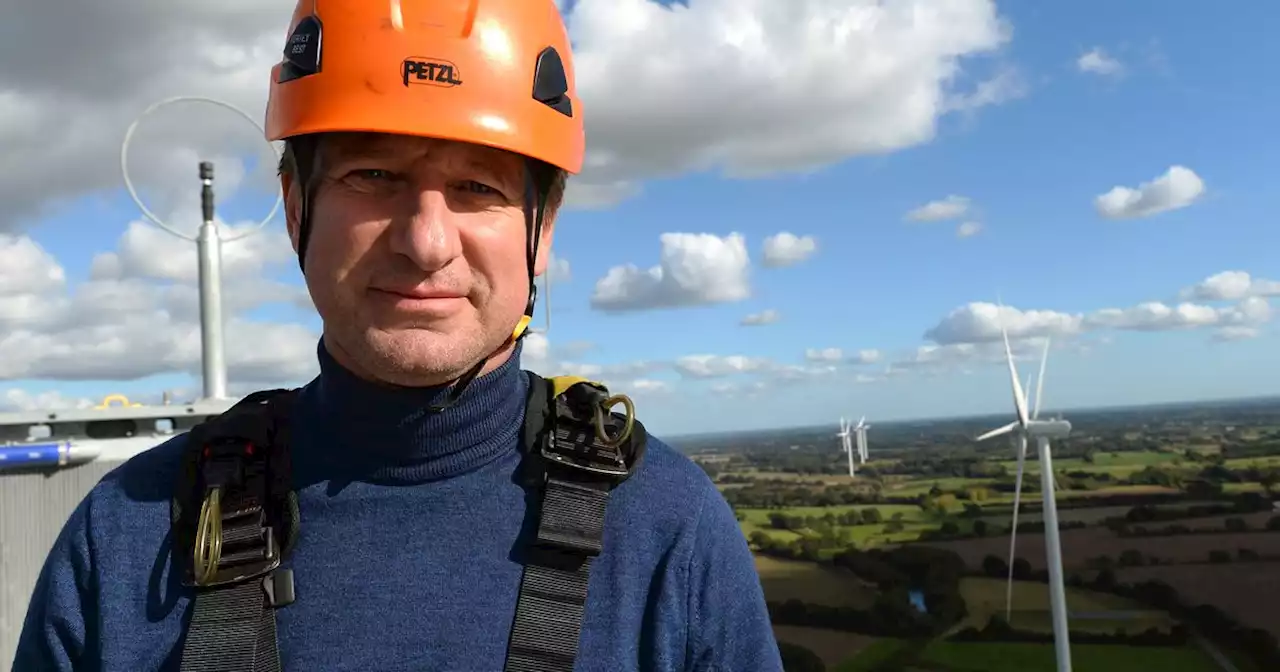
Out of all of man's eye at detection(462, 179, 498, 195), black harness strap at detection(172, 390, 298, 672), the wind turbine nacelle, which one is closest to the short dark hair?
man's eye at detection(462, 179, 498, 195)

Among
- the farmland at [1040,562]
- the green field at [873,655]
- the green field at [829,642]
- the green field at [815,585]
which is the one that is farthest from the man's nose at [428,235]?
the green field at [815,585]

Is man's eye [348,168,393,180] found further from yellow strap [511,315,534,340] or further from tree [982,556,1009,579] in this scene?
tree [982,556,1009,579]

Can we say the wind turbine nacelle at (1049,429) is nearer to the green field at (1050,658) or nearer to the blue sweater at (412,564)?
the blue sweater at (412,564)

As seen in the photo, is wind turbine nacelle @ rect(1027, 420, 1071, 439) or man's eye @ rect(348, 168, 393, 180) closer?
man's eye @ rect(348, 168, 393, 180)

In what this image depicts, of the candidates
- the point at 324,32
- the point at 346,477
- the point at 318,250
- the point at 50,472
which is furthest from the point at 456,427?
the point at 50,472

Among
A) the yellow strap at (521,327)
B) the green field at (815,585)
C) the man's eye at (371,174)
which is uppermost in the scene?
the man's eye at (371,174)

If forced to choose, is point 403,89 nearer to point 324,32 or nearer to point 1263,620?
point 324,32
